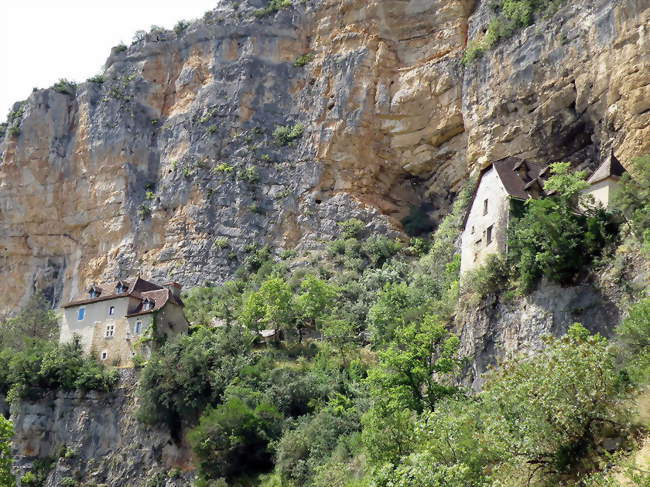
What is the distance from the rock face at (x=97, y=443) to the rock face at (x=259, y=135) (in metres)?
16.2

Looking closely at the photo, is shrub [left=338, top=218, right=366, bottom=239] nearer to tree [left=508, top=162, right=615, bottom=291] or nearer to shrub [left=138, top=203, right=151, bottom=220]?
shrub [left=138, top=203, right=151, bottom=220]

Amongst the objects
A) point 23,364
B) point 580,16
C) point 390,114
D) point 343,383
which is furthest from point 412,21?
point 23,364

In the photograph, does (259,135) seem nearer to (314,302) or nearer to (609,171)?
(314,302)

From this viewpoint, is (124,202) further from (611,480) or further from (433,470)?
(611,480)

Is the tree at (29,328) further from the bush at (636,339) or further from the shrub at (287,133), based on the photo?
the bush at (636,339)

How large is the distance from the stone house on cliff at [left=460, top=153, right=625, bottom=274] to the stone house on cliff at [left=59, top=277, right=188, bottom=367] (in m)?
19.2

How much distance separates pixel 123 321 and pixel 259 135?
22067 mm

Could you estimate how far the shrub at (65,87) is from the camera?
69.8 metres

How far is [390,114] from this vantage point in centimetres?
5641

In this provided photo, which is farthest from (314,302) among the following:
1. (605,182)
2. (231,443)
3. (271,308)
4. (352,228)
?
(605,182)

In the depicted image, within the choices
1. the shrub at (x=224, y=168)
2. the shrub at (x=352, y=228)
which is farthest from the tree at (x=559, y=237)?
the shrub at (x=224, y=168)

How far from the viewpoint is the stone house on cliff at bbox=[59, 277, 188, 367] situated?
144ft

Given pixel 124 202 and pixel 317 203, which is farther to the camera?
pixel 124 202

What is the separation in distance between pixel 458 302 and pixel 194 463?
15.3 metres
